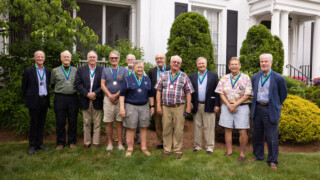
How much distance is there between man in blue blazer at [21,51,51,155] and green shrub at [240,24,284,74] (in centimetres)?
733

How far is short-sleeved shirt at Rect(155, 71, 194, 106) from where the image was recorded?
4754 mm

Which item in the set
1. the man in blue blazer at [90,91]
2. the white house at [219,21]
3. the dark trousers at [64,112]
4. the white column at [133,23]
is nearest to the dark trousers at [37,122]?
the dark trousers at [64,112]

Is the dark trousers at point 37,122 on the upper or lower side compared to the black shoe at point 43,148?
upper

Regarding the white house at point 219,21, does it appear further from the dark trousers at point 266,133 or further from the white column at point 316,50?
the dark trousers at point 266,133

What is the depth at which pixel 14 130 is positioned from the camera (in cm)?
657

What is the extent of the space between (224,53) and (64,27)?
804cm

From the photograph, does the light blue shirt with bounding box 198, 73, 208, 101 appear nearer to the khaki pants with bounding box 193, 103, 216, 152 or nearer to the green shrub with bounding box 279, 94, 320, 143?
the khaki pants with bounding box 193, 103, 216, 152

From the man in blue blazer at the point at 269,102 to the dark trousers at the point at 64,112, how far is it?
11.4 feet

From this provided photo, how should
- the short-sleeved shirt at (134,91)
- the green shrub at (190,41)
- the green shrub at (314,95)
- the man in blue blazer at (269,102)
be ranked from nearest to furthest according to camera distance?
the man in blue blazer at (269,102) → the short-sleeved shirt at (134,91) → the green shrub at (190,41) → the green shrub at (314,95)

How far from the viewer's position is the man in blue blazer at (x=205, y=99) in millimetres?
5027

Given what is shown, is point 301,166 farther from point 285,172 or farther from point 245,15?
point 245,15

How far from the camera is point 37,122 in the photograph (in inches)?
203

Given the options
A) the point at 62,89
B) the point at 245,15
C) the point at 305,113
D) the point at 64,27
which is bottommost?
the point at 305,113

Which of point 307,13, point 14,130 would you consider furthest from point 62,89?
point 307,13
